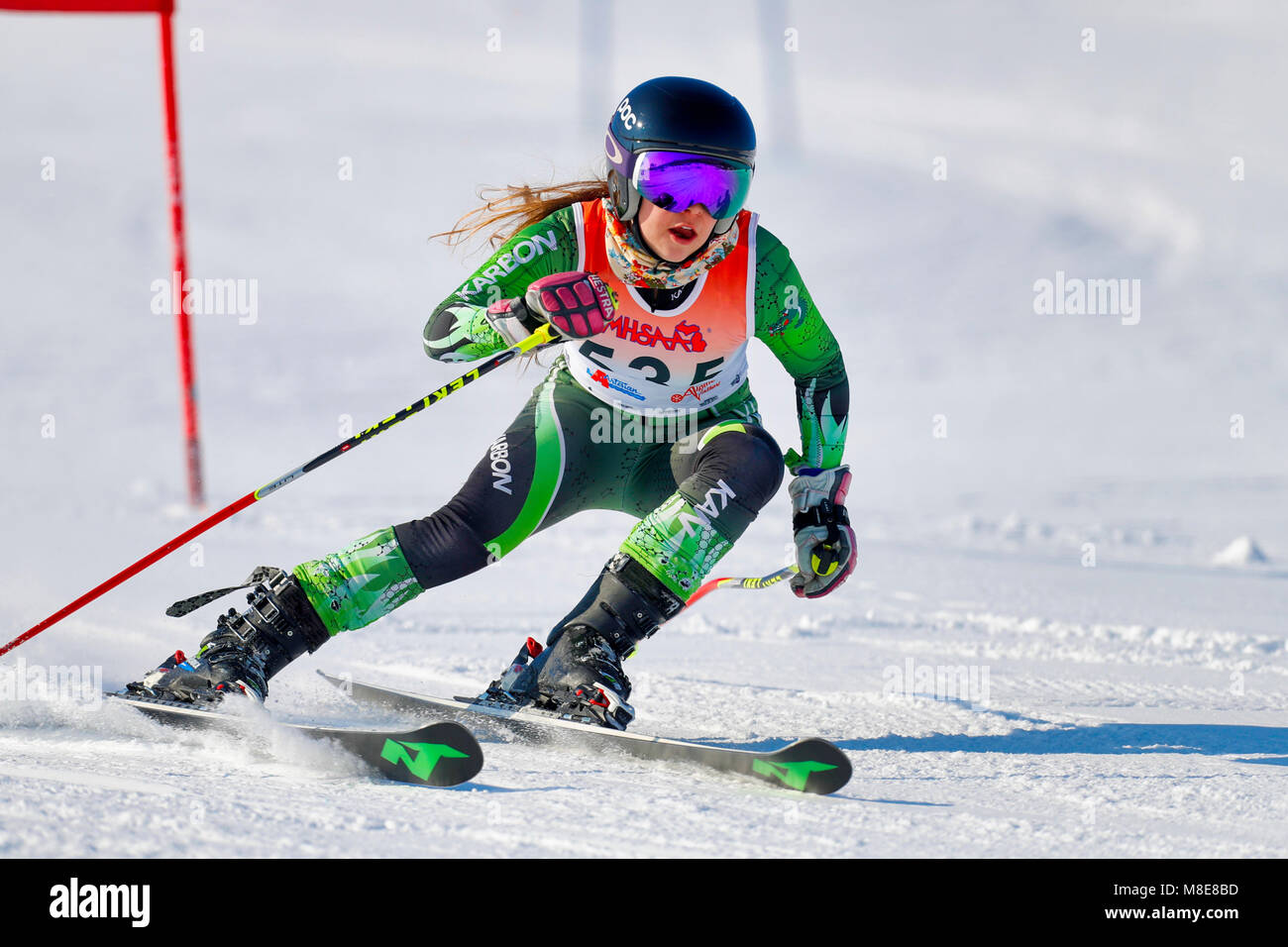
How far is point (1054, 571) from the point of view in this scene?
26.9 feet

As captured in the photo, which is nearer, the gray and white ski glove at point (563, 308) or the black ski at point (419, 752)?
the black ski at point (419, 752)

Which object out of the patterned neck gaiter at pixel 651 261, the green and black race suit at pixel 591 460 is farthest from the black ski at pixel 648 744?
the patterned neck gaiter at pixel 651 261

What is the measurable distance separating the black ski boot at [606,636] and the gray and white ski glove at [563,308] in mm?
644

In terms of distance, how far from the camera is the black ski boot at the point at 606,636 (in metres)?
3.26

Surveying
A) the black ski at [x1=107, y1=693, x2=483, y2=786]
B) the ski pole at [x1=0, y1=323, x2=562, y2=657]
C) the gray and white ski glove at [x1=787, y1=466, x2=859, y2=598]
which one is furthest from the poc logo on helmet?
the black ski at [x1=107, y1=693, x2=483, y2=786]

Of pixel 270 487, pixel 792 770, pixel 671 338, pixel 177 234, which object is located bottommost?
pixel 792 770

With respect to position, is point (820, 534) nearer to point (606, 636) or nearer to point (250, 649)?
point (606, 636)

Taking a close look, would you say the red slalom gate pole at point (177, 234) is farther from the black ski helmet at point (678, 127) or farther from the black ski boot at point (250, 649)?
the black ski helmet at point (678, 127)

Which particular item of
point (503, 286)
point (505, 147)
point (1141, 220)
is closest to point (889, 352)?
point (1141, 220)

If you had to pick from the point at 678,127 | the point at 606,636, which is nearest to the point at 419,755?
the point at 606,636

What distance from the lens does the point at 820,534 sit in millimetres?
3623

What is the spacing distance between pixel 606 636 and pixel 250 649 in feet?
3.10
